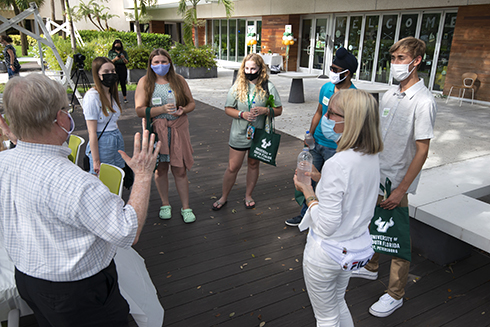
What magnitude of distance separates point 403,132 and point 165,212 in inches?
104

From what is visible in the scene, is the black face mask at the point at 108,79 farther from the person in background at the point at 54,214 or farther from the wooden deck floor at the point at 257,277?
the person in background at the point at 54,214

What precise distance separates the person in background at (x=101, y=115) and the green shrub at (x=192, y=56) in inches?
481

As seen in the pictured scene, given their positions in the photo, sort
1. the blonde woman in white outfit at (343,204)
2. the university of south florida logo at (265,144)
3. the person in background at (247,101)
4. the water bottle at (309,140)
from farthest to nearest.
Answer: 1. the university of south florida logo at (265,144)
2. the person in background at (247,101)
3. the water bottle at (309,140)
4. the blonde woman in white outfit at (343,204)

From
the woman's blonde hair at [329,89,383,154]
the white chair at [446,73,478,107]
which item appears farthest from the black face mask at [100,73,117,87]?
the white chair at [446,73,478,107]

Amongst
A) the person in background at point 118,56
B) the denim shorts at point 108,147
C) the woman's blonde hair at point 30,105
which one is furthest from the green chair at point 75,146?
the person in background at point 118,56

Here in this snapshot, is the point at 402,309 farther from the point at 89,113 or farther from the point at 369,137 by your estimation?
the point at 89,113

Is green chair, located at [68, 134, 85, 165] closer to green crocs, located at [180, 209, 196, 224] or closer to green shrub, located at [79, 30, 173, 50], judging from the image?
green crocs, located at [180, 209, 196, 224]

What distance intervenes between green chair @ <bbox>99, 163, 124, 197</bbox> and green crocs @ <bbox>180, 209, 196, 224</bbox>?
1.46 m

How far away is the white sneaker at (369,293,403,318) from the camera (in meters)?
2.60

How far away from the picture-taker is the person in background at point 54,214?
1.35m

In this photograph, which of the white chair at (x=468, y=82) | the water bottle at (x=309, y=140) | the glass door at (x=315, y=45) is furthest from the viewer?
the glass door at (x=315, y=45)

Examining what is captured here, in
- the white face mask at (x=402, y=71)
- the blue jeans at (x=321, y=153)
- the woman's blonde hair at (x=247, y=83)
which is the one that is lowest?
the blue jeans at (x=321, y=153)

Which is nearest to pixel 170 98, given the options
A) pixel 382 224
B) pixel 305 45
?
pixel 382 224

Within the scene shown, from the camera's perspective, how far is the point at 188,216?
3869mm
